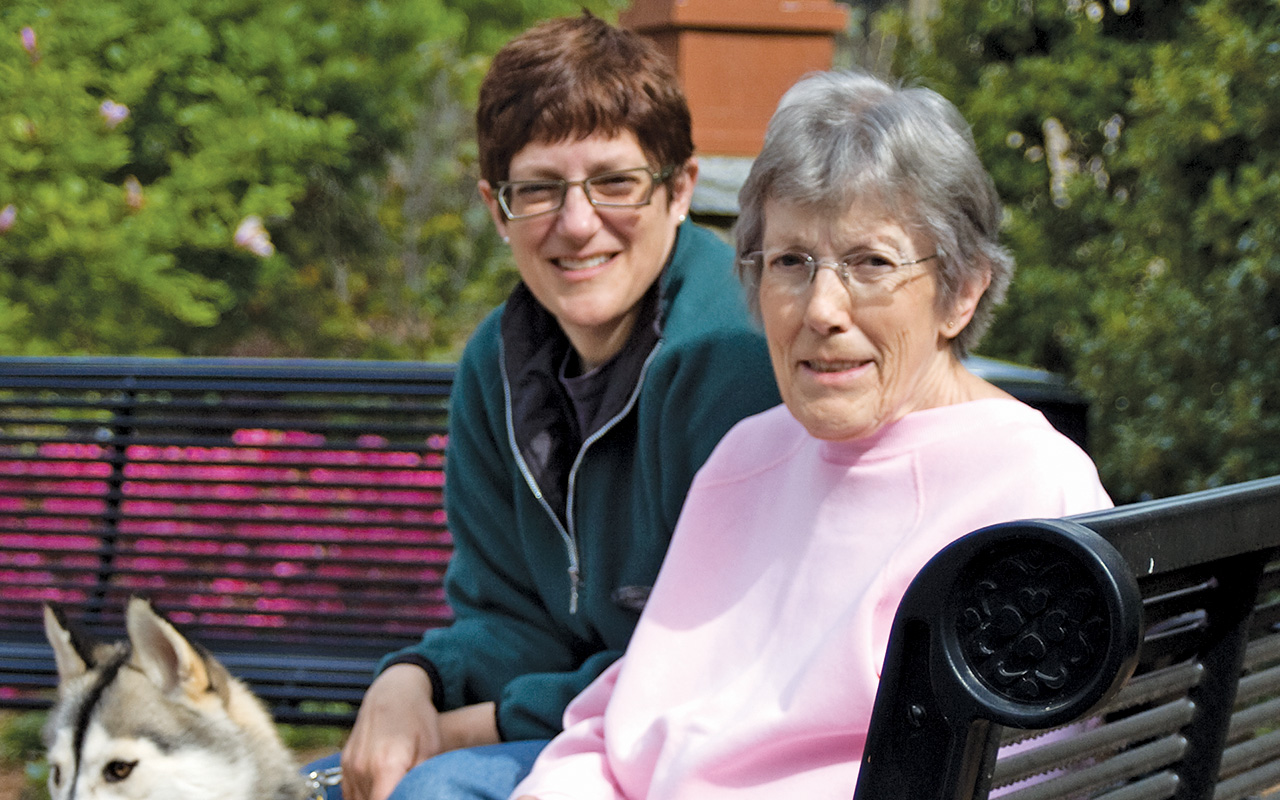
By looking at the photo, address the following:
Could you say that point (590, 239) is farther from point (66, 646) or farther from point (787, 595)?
point (66, 646)

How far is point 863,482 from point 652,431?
21.5 inches

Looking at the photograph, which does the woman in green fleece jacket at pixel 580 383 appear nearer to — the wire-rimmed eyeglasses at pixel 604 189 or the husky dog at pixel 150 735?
the wire-rimmed eyeglasses at pixel 604 189

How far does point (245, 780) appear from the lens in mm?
2514

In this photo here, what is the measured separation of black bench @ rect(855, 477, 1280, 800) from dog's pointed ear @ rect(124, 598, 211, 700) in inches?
64.3

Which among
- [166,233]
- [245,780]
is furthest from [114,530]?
Result: [166,233]

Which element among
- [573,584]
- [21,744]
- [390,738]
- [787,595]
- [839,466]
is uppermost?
[839,466]

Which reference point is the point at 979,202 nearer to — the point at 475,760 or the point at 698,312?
the point at 698,312

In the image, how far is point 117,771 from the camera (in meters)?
2.51

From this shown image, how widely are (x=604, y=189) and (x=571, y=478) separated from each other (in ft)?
1.80

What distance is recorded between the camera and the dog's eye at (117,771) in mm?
2508

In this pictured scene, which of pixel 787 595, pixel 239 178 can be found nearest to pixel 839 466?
pixel 787 595

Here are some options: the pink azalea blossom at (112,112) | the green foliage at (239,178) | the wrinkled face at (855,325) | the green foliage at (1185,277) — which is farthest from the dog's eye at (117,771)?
the pink azalea blossom at (112,112)

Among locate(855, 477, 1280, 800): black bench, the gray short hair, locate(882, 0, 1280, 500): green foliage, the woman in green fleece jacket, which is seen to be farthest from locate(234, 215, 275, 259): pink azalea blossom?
locate(855, 477, 1280, 800): black bench

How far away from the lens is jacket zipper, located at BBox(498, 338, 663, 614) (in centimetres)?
244
